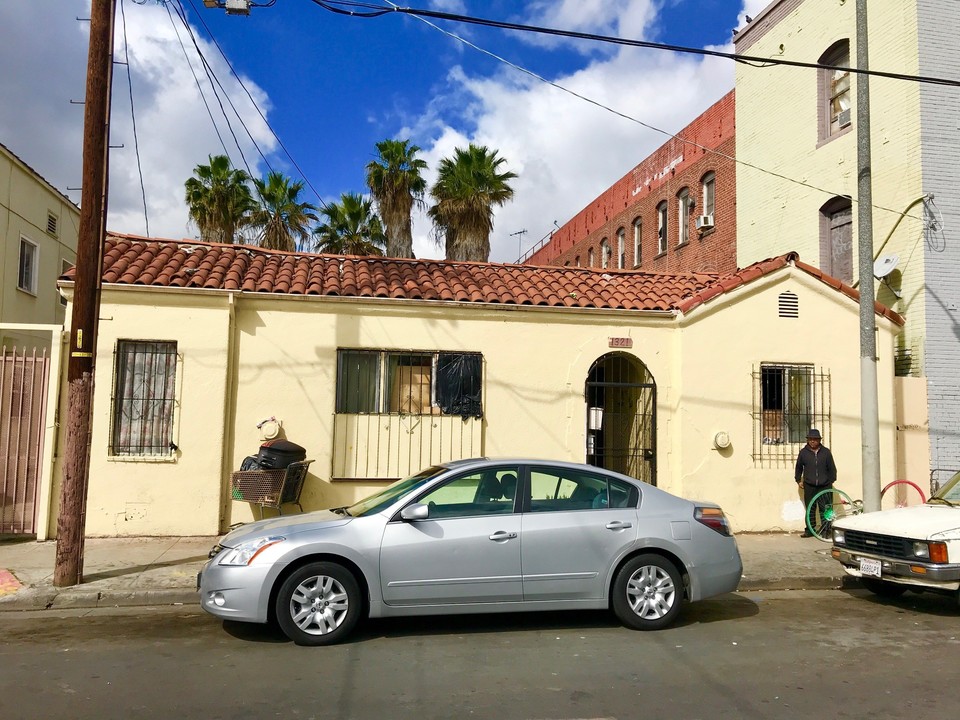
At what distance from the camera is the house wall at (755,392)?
11.1 m

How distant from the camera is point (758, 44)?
16828 mm

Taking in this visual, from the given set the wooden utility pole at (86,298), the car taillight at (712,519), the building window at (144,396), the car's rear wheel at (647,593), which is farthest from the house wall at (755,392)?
the wooden utility pole at (86,298)

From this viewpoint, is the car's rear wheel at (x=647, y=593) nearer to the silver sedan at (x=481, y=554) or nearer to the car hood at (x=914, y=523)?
the silver sedan at (x=481, y=554)

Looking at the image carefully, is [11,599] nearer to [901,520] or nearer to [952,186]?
[901,520]

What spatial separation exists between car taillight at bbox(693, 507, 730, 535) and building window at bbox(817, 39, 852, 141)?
32.6 feet

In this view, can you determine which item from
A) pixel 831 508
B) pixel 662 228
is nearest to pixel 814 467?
pixel 831 508

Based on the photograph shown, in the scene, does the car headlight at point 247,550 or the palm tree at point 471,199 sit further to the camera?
the palm tree at point 471,199

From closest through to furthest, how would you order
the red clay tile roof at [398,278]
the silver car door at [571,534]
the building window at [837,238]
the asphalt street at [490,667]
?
the asphalt street at [490,667]
the silver car door at [571,534]
the red clay tile roof at [398,278]
the building window at [837,238]

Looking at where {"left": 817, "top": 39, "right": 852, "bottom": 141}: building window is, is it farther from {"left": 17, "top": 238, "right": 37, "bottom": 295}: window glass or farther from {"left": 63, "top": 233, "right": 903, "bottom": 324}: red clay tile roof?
{"left": 17, "top": 238, "right": 37, "bottom": 295}: window glass

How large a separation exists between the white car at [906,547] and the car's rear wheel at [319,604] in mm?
4992

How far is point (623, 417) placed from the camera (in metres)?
Result: 12.3

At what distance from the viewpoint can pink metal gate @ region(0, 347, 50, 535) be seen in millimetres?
9773

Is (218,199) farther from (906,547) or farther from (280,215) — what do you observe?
(906,547)

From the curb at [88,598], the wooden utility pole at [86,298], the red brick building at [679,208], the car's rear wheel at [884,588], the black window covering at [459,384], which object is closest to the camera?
the curb at [88,598]
